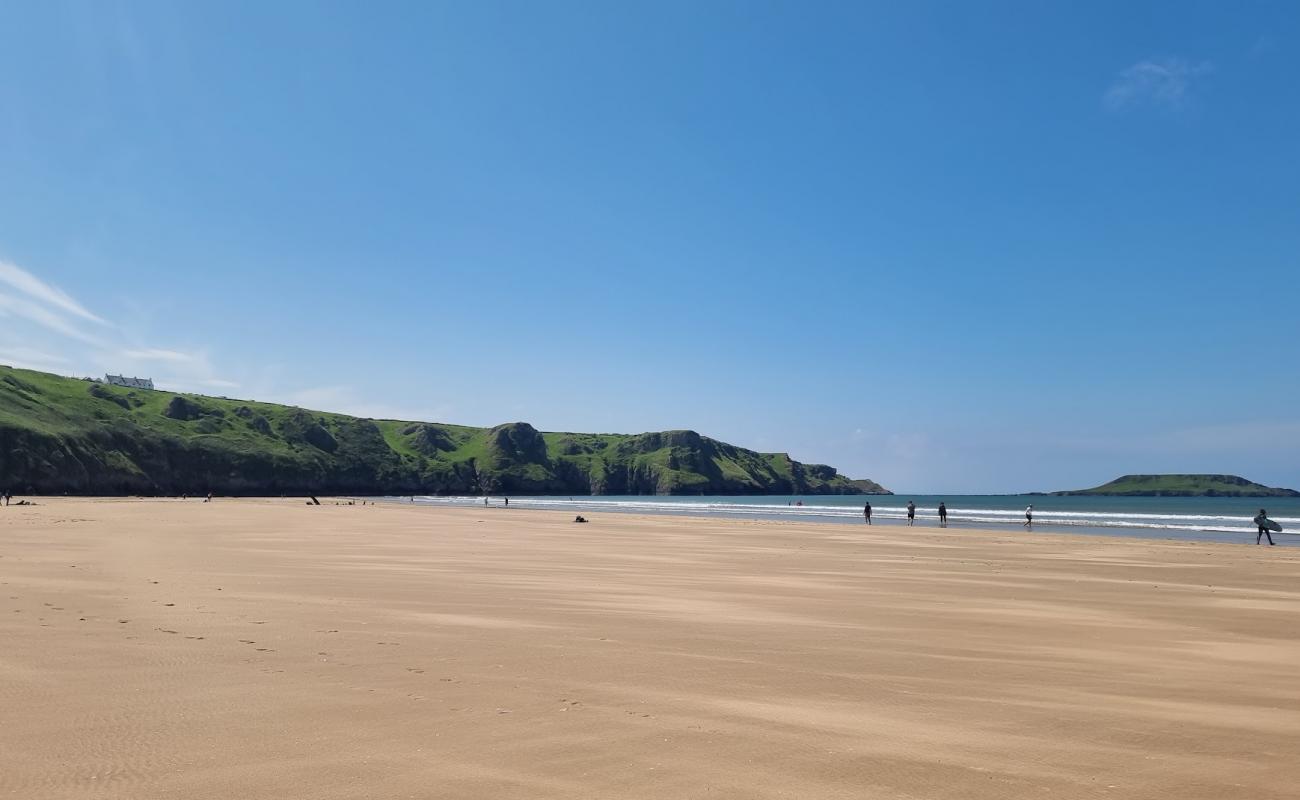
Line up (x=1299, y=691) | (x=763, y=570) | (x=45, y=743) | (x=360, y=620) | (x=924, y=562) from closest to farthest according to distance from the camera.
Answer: (x=45, y=743), (x=1299, y=691), (x=360, y=620), (x=763, y=570), (x=924, y=562)

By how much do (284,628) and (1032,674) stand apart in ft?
31.1

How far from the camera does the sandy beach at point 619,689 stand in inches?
206

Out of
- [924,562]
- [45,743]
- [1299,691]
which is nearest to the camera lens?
[45,743]

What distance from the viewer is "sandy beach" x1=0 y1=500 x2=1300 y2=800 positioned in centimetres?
522

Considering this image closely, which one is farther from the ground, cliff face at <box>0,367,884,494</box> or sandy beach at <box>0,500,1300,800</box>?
cliff face at <box>0,367,884,494</box>

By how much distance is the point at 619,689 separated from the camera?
7676 mm

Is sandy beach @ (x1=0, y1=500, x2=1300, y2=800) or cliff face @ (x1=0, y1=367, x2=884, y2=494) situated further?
cliff face @ (x1=0, y1=367, x2=884, y2=494)

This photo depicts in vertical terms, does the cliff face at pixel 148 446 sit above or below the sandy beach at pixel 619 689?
above

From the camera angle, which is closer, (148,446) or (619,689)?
(619,689)

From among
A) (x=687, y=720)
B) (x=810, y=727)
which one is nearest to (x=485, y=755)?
(x=687, y=720)

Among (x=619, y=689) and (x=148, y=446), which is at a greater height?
(x=148, y=446)

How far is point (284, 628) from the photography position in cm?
1055

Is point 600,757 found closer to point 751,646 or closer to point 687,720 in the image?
point 687,720

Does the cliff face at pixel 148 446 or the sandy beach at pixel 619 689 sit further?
the cliff face at pixel 148 446
